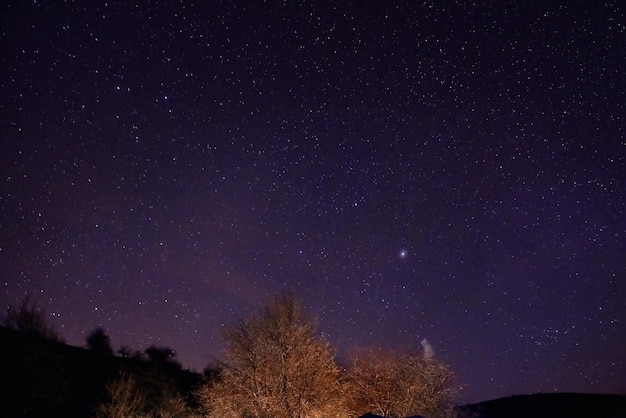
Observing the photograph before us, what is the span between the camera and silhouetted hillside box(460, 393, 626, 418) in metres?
52.9

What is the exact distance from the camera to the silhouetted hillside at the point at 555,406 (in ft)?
174

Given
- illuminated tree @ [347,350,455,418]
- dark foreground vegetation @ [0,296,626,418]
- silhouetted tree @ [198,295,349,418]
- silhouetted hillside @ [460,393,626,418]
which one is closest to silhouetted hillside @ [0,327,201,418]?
dark foreground vegetation @ [0,296,626,418]

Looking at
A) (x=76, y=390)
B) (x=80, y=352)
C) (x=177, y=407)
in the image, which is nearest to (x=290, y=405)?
(x=177, y=407)

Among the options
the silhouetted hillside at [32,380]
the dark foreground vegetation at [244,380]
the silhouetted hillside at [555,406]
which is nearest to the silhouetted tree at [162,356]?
the dark foreground vegetation at [244,380]

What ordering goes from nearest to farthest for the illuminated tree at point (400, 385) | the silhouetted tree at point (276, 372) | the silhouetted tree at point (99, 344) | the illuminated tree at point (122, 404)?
the illuminated tree at point (122, 404)
the silhouetted tree at point (276, 372)
the illuminated tree at point (400, 385)
the silhouetted tree at point (99, 344)

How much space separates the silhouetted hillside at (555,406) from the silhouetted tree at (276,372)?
Result: 29593 millimetres

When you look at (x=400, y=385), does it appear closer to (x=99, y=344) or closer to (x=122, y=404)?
(x=122, y=404)

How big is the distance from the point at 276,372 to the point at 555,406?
44.5 m

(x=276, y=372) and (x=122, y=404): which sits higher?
(x=276, y=372)

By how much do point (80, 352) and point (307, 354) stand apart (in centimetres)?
2045

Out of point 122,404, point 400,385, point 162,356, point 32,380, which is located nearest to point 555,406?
point 400,385

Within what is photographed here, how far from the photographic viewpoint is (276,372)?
2644cm

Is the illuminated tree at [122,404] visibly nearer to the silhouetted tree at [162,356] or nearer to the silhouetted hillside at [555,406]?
the silhouetted tree at [162,356]

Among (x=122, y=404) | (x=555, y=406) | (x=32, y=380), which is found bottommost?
(x=122, y=404)
